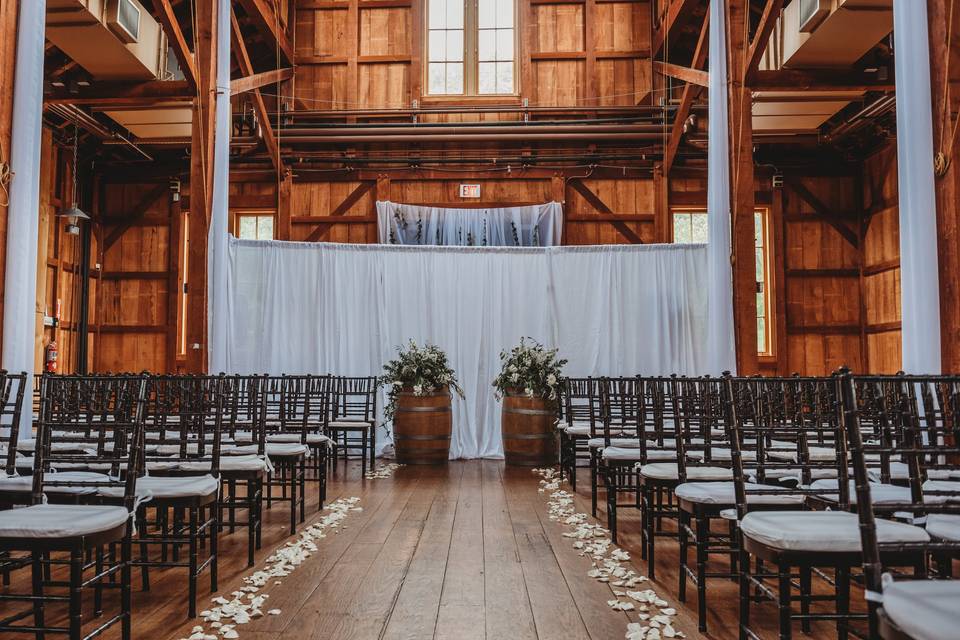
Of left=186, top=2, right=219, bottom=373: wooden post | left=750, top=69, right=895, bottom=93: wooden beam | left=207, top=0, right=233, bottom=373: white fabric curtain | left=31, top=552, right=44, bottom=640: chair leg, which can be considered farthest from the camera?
left=750, top=69, right=895, bottom=93: wooden beam

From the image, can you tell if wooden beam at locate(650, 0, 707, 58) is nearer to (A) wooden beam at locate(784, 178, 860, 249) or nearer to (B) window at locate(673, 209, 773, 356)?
(B) window at locate(673, 209, 773, 356)

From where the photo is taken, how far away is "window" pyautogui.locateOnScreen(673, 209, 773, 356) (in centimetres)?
1059

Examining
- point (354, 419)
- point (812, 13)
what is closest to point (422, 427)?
point (354, 419)

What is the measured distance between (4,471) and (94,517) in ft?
4.01

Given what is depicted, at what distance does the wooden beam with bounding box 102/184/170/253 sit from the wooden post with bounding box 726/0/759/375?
8540 millimetres

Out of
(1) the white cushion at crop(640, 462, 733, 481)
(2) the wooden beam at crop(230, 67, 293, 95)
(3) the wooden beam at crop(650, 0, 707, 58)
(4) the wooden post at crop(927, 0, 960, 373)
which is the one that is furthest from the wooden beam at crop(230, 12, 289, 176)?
(1) the white cushion at crop(640, 462, 733, 481)

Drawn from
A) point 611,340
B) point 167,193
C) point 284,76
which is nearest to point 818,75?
point 611,340

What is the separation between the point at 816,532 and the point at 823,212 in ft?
32.7

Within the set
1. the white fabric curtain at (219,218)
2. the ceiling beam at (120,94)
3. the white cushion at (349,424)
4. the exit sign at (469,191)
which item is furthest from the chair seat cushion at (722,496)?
the exit sign at (469,191)

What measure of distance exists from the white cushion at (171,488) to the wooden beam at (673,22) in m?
8.42

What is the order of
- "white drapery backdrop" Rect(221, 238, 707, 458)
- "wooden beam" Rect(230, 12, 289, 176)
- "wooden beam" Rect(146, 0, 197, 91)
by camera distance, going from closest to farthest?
"wooden beam" Rect(146, 0, 197, 91)
"white drapery backdrop" Rect(221, 238, 707, 458)
"wooden beam" Rect(230, 12, 289, 176)

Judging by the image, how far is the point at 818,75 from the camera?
773cm

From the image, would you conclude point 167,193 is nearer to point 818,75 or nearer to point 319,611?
point 818,75

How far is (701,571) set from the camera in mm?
2523
